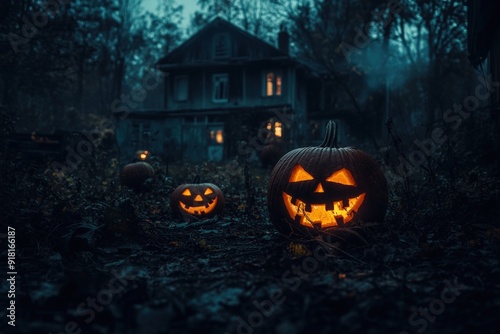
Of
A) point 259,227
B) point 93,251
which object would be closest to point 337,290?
point 93,251

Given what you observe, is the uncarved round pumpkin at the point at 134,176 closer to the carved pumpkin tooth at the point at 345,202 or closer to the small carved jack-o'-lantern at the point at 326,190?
the small carved jack-o'-lantern at the point at 326,190

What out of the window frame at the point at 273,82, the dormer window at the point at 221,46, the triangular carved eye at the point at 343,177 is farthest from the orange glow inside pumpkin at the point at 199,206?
the dormer window at the point at 221,46

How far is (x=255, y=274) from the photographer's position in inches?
117

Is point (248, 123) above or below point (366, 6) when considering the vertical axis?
below

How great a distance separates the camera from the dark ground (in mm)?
2121

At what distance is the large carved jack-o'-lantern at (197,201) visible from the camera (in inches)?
248

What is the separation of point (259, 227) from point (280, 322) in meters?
3.19

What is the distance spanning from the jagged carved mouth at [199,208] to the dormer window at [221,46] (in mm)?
19328

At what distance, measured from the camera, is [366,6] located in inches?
979

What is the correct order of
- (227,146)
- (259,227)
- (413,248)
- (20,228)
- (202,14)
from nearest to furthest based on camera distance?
(413,248), (20,228), (259,227), (227,146), (202,14)

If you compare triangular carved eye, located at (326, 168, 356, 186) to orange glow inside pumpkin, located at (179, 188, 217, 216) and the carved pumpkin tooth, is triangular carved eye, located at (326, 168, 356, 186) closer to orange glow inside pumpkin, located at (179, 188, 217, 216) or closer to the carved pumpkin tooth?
the carved pumpkin tooth

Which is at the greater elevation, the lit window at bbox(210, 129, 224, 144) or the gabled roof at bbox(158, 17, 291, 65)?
the gabled roof at bbox(158, 17, 291, 65)

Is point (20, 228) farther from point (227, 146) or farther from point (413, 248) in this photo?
point (227, 146)

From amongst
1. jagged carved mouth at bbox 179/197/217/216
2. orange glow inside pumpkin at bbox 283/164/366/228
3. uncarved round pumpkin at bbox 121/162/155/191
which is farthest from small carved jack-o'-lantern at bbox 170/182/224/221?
uncarved round pumpkin at bbox 121/162/155/191
